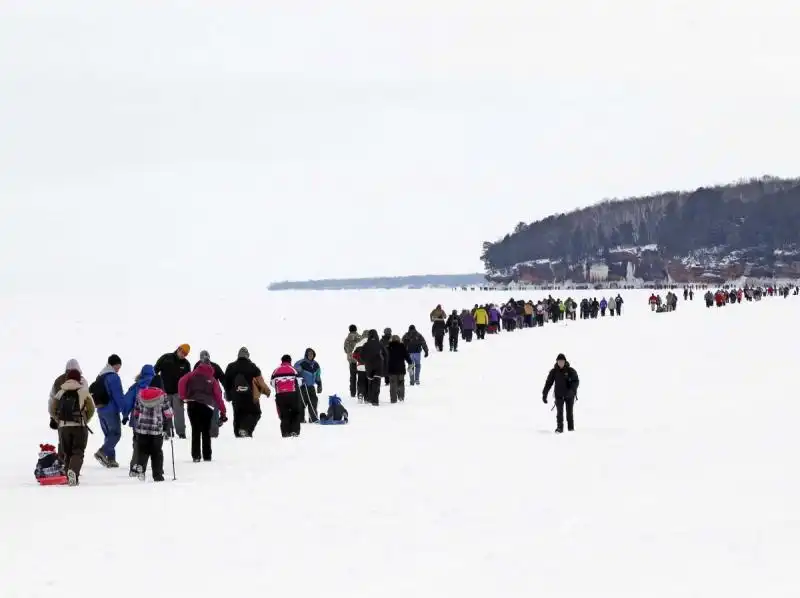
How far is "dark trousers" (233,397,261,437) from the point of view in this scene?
630 inches

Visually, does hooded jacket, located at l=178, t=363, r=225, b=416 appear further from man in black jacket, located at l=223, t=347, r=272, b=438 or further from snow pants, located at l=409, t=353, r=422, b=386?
snow pants, located at l=409, t=353, r=422, b=386

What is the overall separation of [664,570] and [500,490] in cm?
348

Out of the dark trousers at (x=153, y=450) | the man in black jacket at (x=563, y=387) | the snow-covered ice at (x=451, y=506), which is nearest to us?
the snow-covered ice at (x=451, y=506)

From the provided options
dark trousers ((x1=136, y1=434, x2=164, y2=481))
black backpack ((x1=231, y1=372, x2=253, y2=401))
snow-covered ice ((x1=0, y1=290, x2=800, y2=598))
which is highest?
black backpack ((x1=231, y1=372, x2=253, y2=401))

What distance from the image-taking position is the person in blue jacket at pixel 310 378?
1744 cm

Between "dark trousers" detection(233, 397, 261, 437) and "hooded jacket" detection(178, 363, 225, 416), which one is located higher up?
"hooded jacket" detection(178, 363, 225, 416)

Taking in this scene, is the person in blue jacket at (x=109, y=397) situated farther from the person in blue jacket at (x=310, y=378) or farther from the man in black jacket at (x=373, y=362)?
the man in black jacket at (x=373, y=362)

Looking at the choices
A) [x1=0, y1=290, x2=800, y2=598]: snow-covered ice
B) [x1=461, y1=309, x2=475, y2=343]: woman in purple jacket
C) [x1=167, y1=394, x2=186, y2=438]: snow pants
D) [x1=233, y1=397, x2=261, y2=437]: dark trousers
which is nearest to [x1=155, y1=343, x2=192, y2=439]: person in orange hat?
[x1=167, y1=394, x2=186, y2=438]: snow pants

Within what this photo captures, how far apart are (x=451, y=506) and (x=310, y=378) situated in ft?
24.7

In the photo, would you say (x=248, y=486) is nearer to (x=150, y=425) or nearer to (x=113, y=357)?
(x=150, y=425)

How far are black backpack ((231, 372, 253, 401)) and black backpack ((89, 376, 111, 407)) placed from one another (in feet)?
9.73

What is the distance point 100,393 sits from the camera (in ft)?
42.2

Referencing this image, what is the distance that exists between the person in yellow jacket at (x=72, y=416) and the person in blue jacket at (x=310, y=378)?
5.81 meters

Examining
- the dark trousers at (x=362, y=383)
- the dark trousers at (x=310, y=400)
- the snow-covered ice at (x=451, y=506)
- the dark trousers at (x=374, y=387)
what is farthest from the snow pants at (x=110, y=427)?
the dark trousers at (x=362, y=383)
